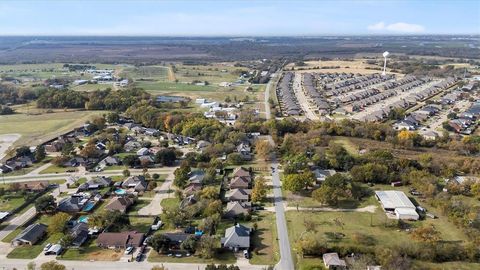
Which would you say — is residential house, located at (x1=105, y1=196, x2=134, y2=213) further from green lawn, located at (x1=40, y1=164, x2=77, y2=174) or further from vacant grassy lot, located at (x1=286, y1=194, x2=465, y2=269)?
vacant grassy lot, located at (x1=286, y1=194, x2=465, y2=269)

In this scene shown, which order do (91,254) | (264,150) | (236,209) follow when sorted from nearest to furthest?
(91,254) < (236,209) < (264,150)

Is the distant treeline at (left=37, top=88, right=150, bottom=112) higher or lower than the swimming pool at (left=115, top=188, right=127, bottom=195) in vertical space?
higher

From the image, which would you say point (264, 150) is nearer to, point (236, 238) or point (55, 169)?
point (236, 238)

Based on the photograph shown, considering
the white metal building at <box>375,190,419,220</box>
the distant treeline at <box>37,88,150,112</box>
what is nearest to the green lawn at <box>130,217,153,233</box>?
the white metal building at <box>375,190,419,220</box>

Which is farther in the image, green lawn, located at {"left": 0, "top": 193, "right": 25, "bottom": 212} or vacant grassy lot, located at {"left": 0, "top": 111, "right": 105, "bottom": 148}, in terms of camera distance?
vacant grassy lot, located at {"left": 0, "top": 111, "right": 105, "bottom": 148}

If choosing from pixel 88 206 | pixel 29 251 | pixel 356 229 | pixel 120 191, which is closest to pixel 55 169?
pixel 120 191

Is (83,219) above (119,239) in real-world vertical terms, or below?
below

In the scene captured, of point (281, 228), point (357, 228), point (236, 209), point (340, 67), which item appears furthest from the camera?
point (340, 67)

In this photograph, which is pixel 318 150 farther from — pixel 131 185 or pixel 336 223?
pixel 131 185
